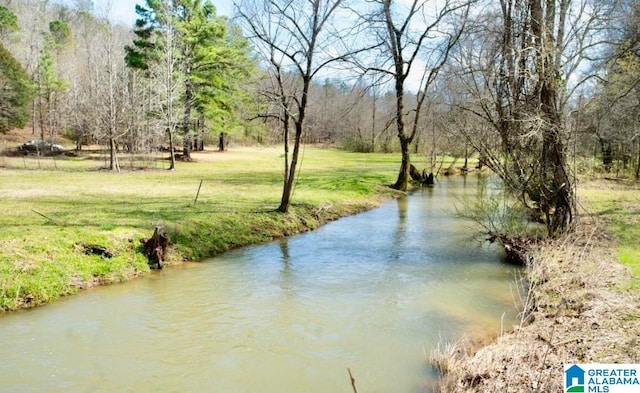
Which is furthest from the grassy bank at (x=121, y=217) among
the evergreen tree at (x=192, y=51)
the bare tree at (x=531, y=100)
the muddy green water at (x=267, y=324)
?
the evergreen tree at (x=192, y=51)

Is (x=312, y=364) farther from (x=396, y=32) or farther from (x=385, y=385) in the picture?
(x=396, y=32)

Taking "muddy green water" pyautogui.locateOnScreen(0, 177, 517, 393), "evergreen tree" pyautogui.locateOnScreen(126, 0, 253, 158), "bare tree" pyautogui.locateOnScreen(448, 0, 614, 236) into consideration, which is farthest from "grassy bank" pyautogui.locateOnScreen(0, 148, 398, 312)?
"evergreen tree" pyautogui.locateOnScreen(126, 0, 253, 158)

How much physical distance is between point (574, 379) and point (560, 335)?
1.55 m

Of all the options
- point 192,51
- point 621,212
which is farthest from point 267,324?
point 192,51

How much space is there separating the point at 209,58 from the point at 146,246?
28.0 m

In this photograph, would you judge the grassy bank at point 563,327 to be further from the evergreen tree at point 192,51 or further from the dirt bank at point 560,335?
the evergreen tree at point 192,51

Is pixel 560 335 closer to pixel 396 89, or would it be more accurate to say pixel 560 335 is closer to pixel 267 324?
pixel 267 324

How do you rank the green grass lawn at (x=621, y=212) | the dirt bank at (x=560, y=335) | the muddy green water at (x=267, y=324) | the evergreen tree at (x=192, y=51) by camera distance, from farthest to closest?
1. the evergreen tree at (x=192, y=51)
2. the green grass lawn at (x=621, y=212)
3. the muddy green water at (x=267, y=324)
4. the dirt bank at (x=560, y=335)

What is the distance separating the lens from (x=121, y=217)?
508 inches

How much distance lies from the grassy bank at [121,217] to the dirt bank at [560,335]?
290 inches

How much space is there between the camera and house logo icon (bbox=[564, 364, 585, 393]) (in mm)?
4750

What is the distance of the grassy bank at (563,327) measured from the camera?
5312mm

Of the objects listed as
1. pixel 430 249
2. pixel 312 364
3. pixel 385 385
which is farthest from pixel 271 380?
pixel 430 249

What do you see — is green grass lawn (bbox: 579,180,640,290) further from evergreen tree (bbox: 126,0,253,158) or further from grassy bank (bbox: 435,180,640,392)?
evergreen tree (bbox: 126,0,253,158)
